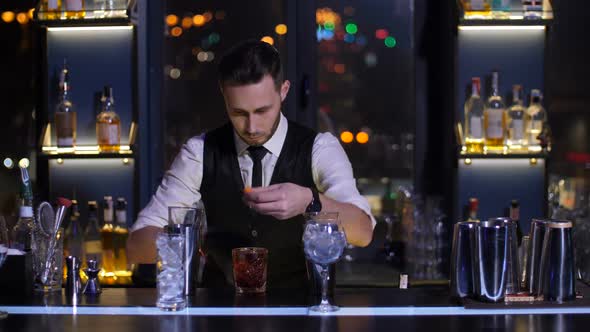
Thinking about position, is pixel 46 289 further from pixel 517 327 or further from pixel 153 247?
→ pixel 517 327

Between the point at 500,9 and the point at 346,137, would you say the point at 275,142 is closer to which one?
the point at 346,137

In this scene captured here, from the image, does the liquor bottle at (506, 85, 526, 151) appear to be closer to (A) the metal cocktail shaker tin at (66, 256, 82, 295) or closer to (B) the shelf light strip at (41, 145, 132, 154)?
(B) the shelf light strip at (41, 145, 132, 154)

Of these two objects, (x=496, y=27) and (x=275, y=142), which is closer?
(x=275, y=142)

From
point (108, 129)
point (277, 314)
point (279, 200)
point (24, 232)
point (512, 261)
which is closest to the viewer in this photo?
point (277, 314)

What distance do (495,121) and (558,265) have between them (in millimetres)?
1508

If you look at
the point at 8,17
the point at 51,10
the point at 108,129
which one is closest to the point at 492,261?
the point at 108,129

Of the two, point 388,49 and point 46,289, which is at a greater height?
point 388,49

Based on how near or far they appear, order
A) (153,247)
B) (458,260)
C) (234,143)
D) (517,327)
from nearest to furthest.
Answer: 1. (517,327)
2. (458,260)
3. (153,247)
4. (234,143)

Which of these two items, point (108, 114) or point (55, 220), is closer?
point (55, 220)

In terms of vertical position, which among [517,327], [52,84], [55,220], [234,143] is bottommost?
[517,327]

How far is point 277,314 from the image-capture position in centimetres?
218

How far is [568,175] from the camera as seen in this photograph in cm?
394

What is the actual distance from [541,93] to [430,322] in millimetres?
2004

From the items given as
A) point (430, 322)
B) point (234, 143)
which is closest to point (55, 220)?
point (234, 143)
